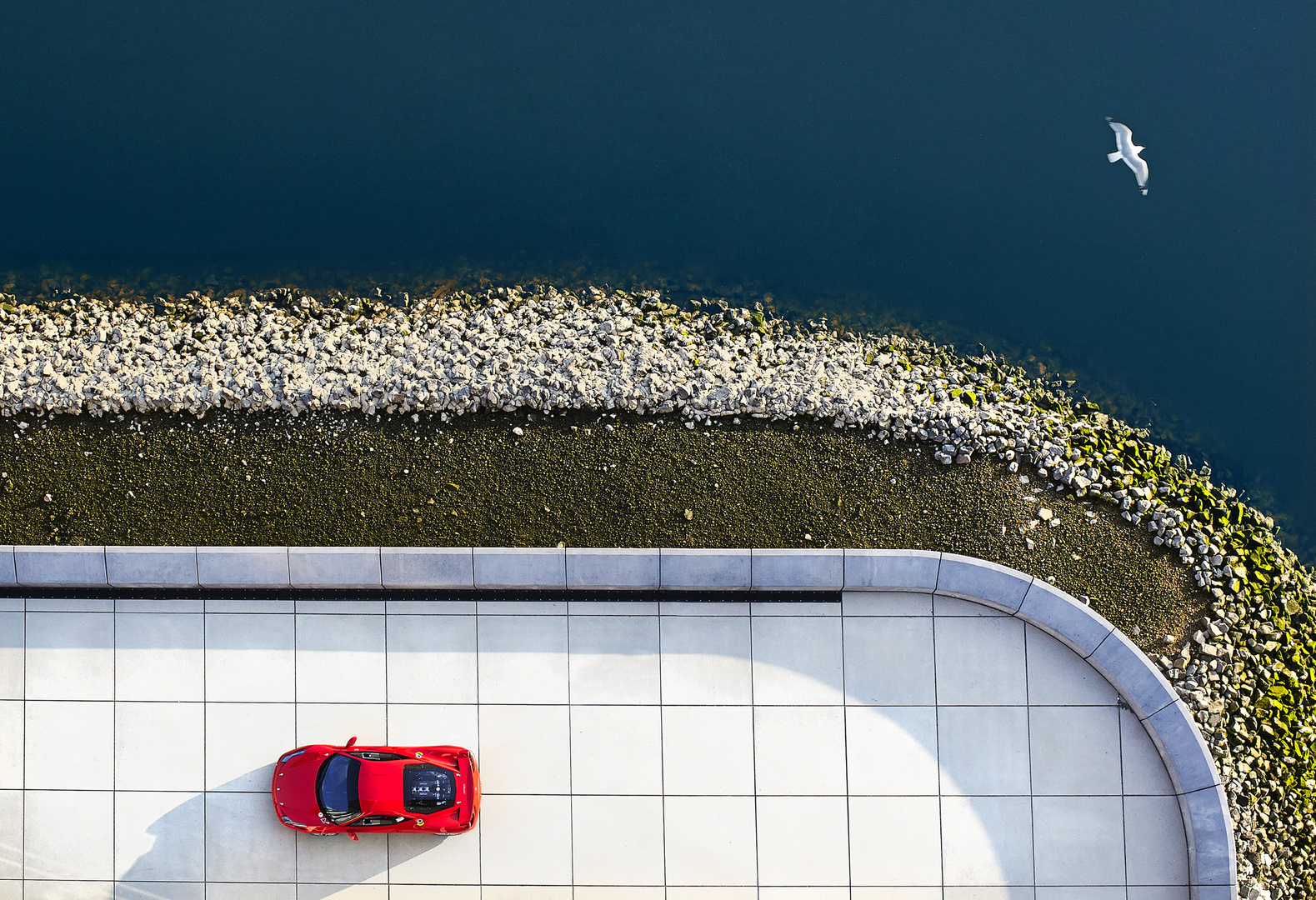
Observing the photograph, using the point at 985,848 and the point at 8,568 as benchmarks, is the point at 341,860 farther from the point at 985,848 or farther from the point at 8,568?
the point at 985,848

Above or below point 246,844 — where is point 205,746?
above

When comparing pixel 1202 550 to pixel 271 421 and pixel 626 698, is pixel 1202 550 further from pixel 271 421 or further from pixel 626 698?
pixel 271 421

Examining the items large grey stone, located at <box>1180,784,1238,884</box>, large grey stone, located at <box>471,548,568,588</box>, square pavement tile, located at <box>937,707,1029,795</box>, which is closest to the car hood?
large grey stone, located at <box>471,548,568,588</box>

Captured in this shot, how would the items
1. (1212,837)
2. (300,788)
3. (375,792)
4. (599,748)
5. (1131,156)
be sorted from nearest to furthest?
(375,792) → (300,788) → (1212,837) → (599,748) → (1131,156)

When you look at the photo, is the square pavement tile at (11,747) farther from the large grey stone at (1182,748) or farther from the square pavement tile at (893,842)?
the large grey stone at (1182,748)

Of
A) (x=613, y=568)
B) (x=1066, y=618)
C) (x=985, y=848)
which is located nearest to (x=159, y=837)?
(x=613, y=568)

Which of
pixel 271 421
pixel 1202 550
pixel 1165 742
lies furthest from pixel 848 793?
pixel 271 421

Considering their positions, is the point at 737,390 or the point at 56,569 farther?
the point at 737,390
